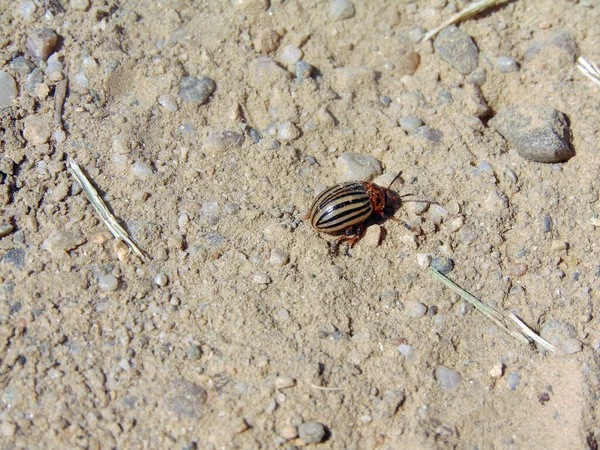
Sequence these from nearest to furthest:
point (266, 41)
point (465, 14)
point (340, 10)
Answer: point (266, 41)
point (340, 10)
point (465, 14)

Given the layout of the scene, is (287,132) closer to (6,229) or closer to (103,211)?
(103,211)

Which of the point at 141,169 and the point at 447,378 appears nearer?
the point at 447,378

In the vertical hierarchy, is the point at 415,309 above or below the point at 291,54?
below

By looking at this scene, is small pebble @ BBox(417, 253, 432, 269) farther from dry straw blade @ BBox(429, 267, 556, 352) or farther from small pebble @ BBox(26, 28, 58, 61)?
small pebble @ BBox(26, 28, 58, 61)

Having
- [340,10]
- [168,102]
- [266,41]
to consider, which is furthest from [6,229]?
[340,10]

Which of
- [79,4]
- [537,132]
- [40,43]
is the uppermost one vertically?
[79,4]

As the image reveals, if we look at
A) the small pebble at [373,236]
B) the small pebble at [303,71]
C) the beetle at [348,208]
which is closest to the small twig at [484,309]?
the small pebble at [373,236]

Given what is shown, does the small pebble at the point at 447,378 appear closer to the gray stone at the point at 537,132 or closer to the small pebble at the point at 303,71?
the gray stone at the point at 537,132
